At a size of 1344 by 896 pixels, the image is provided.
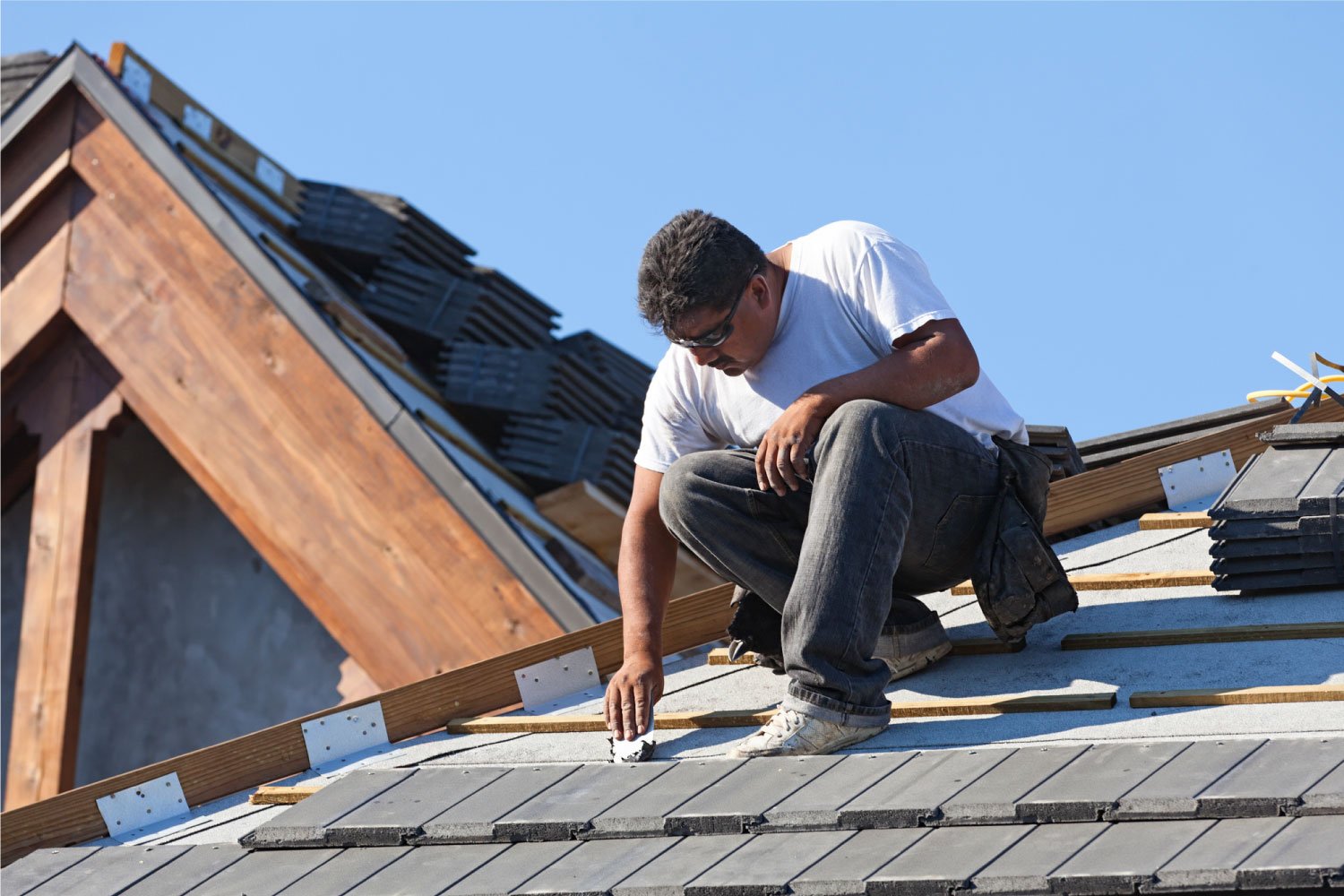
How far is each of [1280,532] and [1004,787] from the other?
4.87ft

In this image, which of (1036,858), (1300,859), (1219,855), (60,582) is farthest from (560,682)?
(60,582)

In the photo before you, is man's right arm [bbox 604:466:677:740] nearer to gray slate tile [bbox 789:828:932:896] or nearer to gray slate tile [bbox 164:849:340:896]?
gray slate tile [bbox 164:849:340:896]

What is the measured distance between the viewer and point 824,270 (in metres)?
3.88

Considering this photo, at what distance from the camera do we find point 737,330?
3811mm

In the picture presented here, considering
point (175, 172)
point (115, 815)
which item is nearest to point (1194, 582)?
point (115, 815)

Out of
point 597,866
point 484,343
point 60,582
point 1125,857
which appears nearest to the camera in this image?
point 1125,857

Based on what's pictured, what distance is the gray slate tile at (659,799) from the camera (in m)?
3.15

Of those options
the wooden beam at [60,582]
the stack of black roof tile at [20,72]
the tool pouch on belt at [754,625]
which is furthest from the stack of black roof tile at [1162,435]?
the stack of black roof tile at [20,72]

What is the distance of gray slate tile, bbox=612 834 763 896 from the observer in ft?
9.48

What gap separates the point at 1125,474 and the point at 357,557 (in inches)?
126

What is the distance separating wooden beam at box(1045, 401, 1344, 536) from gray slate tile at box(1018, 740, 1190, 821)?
194 centimetres

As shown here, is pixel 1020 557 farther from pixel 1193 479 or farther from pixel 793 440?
pixel 1193 479

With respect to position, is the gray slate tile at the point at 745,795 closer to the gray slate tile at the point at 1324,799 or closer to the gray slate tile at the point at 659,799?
the gray slate tile at the point at 659,799

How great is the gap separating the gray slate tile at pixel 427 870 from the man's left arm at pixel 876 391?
3.30ft
